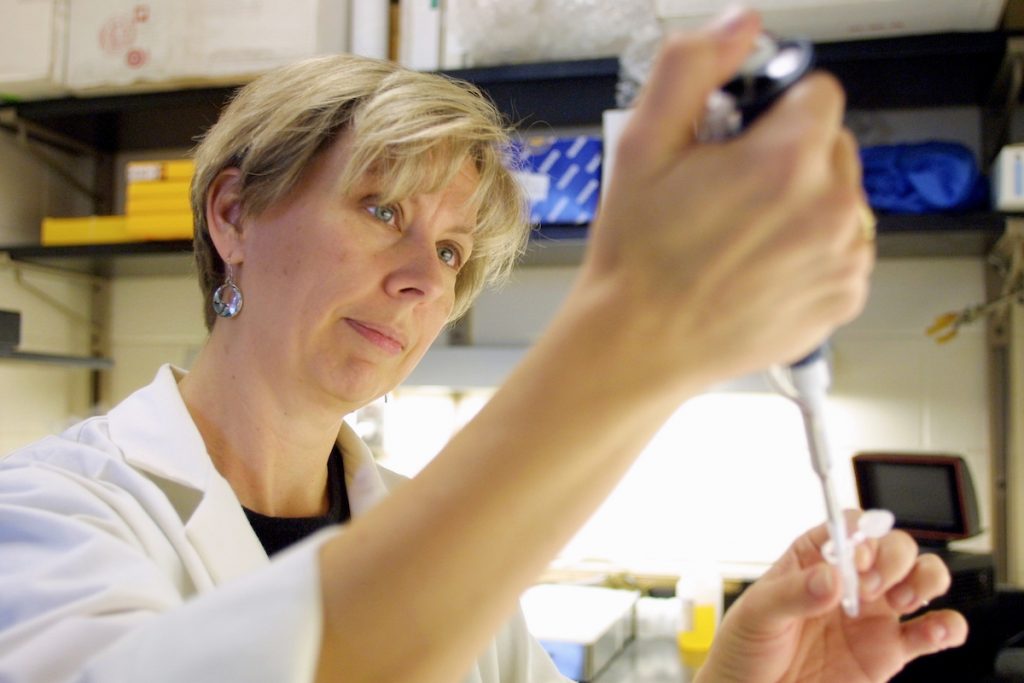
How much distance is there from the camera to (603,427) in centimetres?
37

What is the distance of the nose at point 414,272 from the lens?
2.78 feet

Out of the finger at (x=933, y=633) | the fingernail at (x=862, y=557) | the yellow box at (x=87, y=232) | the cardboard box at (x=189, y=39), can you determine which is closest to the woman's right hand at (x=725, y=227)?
the fingernail at (x=862, y=557)

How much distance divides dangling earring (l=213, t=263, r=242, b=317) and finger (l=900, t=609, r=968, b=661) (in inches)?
28.1

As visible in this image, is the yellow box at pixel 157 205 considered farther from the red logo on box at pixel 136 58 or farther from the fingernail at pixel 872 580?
the fingernail at pixel 872 580

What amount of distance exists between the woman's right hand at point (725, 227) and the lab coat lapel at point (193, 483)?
0.53m

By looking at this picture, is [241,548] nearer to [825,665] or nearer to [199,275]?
[199,275]

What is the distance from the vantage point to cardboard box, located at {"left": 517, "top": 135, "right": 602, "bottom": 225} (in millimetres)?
1915

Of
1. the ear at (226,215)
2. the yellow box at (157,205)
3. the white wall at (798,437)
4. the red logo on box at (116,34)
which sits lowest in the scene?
the white wall at (798,437)

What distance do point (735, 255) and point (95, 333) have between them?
2.66m

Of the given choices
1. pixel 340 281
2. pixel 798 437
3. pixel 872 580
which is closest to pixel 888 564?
pixel 872 580

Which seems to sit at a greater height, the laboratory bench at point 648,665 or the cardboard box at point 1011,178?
the cardboard box at point 1011,178

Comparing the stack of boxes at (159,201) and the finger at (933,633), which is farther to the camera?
the stack of boxes at (159,201)

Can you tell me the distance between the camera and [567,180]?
193cm

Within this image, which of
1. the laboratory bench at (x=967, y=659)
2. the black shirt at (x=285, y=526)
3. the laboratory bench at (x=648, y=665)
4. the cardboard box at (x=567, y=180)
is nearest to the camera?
the black shirt at (x=285, y=526)
